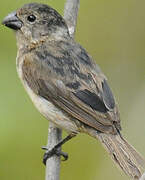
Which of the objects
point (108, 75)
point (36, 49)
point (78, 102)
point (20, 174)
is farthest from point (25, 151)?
point (108, 75)

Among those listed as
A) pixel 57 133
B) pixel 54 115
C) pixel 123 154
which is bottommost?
pixel 123 154

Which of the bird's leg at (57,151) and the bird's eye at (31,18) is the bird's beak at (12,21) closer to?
the bird's eye at (31,18)

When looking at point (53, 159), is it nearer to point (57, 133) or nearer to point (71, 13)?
point (57, 133)

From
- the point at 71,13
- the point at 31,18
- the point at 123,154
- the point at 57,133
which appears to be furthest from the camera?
the point at 71,13

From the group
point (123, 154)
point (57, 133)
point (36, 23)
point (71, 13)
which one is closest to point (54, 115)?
point (57, 133)

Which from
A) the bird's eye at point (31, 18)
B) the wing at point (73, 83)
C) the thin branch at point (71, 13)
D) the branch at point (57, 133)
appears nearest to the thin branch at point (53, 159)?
the branch at point (57, 133)

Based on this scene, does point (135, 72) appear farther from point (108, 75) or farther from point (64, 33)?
point (64, 33)

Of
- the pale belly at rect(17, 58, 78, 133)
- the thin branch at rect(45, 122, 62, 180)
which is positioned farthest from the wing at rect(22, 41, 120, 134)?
the thin branch at rect(45, 122, 62, 180)
